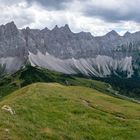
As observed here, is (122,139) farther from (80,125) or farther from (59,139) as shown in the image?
(59,139)

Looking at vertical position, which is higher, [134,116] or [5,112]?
[5,112]

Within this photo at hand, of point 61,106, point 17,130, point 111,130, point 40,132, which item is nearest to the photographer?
point 17,130

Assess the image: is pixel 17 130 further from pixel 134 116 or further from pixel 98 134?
pixel 134 116

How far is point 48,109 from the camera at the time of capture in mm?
72188

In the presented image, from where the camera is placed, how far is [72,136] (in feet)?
176

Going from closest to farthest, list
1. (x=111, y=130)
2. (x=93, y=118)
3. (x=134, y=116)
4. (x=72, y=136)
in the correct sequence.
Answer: (x=72, y=136), (x=111, y=130), (x=93, y=118), (x=134, y=116)

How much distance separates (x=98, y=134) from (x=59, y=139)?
442 inches

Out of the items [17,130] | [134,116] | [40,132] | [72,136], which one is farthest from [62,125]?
[134,116]

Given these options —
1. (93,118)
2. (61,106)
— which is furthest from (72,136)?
(61,106)

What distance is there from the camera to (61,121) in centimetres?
6334

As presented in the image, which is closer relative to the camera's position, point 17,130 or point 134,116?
point 17,130

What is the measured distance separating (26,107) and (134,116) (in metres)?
26.6

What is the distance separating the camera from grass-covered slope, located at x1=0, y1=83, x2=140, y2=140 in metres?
48.8

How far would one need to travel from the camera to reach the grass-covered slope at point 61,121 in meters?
48.8
